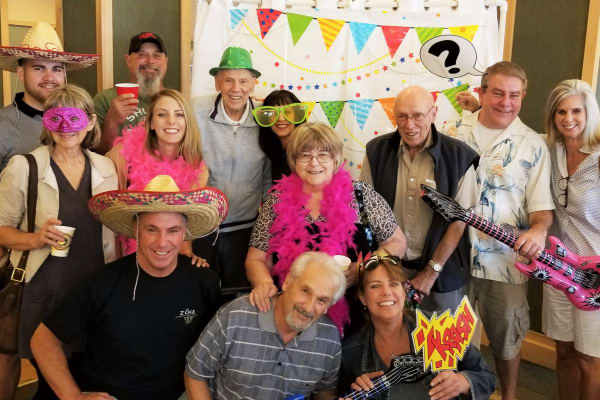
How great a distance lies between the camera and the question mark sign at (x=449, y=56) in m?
3.20

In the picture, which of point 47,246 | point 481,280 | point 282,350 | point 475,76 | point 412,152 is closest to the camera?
point 282,350

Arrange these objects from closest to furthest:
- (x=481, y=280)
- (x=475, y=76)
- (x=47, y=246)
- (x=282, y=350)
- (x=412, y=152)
A: (x=282, y=350), (x=47, y=246), (x=412, y=152), (x=481, y=280), (x=475, y=76)

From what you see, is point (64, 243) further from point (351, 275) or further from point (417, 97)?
point (417, 97)

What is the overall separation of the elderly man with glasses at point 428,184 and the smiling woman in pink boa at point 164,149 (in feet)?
2.76

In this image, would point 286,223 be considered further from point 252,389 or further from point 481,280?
point 481,280

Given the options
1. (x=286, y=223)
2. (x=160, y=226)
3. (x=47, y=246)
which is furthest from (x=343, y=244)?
(x=47, y=246)

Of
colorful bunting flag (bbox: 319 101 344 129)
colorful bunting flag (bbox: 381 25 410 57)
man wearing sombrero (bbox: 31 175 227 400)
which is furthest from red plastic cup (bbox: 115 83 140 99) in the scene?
colorful bunting flag (bbox: 381 25 410 57)

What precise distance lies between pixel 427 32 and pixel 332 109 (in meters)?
0.70

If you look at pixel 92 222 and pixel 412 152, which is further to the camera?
pixel 412 152

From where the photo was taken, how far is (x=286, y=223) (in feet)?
7.45

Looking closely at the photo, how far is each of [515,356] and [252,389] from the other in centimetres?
140

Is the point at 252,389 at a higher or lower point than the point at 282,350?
lower

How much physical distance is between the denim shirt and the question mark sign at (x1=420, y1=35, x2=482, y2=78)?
1758 millimetres

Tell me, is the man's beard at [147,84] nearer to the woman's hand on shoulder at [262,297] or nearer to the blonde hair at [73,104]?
the blonde hair at [73,104]
